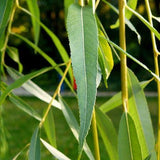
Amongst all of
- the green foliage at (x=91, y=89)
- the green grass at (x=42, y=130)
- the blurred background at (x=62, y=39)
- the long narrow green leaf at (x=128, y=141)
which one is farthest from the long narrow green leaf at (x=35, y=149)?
the blurred background at (x=62, y=39)

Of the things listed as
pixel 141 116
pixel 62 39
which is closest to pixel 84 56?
pixel 141 116

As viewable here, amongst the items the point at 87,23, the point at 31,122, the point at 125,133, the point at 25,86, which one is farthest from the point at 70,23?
the point at 31,122

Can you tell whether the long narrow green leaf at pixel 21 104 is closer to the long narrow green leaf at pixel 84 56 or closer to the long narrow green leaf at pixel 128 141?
the long narrow green leaf at pixel 128 141

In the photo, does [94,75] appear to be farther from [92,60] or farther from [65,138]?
[65,138]

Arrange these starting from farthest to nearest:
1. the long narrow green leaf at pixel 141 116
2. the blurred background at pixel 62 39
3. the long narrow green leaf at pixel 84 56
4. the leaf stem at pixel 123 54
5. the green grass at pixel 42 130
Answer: the blurred background at pixel 62 39
the green grass at pixel 42 130
the long narrow green leaf at pixel 141 116
the leaf stem at pixel 123 54
the long narrow green leaf at pixel 84 56

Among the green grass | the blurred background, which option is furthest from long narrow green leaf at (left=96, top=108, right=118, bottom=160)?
the blurred background

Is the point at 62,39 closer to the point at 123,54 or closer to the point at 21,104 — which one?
the point at 21,104

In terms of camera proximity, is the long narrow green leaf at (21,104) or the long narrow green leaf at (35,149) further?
the long narrow green leaf at (21,104)
